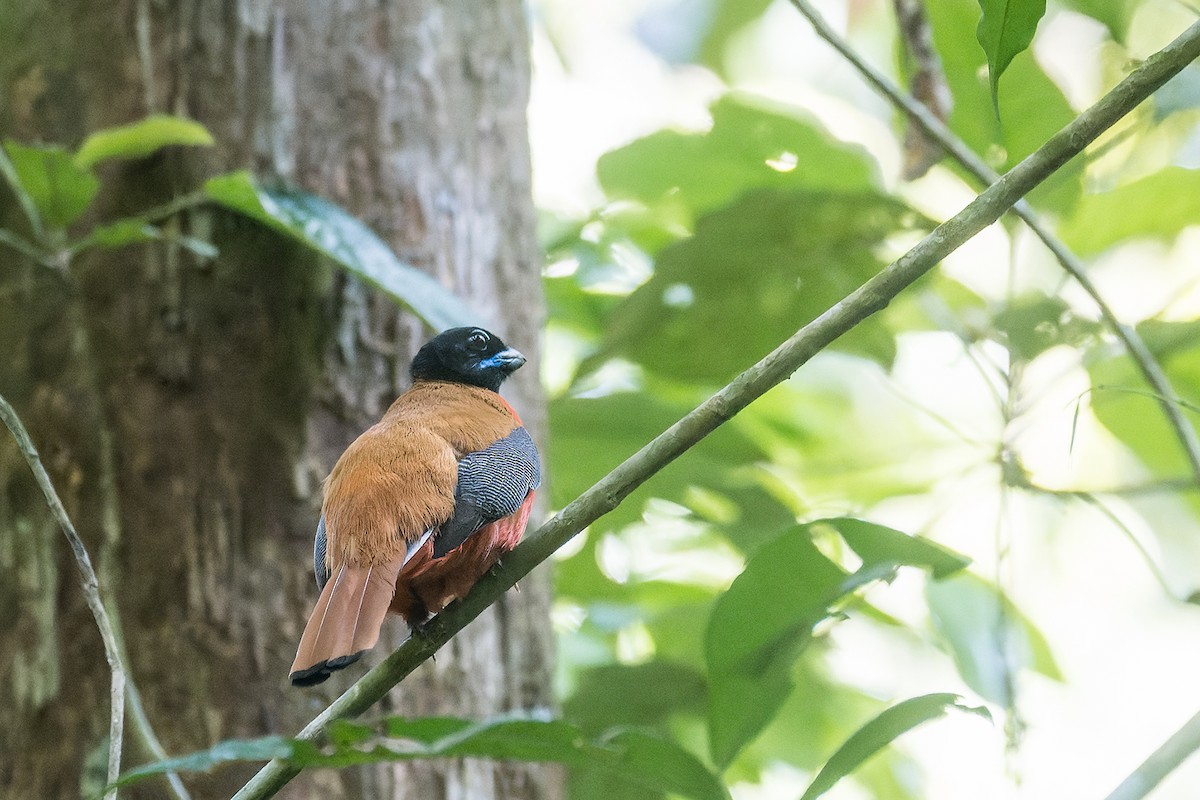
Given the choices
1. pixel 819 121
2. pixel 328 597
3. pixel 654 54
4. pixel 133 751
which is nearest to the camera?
pixel 328 597

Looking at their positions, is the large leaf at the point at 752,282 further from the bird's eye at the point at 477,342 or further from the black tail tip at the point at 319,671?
the black tail tip at the point at 319,671

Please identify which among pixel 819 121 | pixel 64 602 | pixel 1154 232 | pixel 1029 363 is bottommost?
pixel 64 602

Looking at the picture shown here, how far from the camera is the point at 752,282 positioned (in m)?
2.60

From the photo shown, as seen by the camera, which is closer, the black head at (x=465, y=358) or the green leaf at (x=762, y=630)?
the green leaf at (x=762, y=630)

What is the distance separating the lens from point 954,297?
271 centimetres

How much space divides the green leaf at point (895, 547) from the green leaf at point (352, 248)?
0.86 metres

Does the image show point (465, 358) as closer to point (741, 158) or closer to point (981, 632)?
point (741, 158)

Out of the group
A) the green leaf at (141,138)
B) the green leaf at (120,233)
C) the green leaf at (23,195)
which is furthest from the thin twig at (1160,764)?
the green leaf at (23,195)

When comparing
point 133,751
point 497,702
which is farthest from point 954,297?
point 133,751

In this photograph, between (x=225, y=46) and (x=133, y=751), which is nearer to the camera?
(x=133, y=751)

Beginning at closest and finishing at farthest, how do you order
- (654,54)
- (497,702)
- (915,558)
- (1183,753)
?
1. (1183,753)
2. (915,558)
3. (497,702)
4. (654,54)

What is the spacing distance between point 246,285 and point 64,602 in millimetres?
755

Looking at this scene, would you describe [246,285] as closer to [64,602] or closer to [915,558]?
[64,602]

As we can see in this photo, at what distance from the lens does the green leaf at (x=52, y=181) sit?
2162mm
